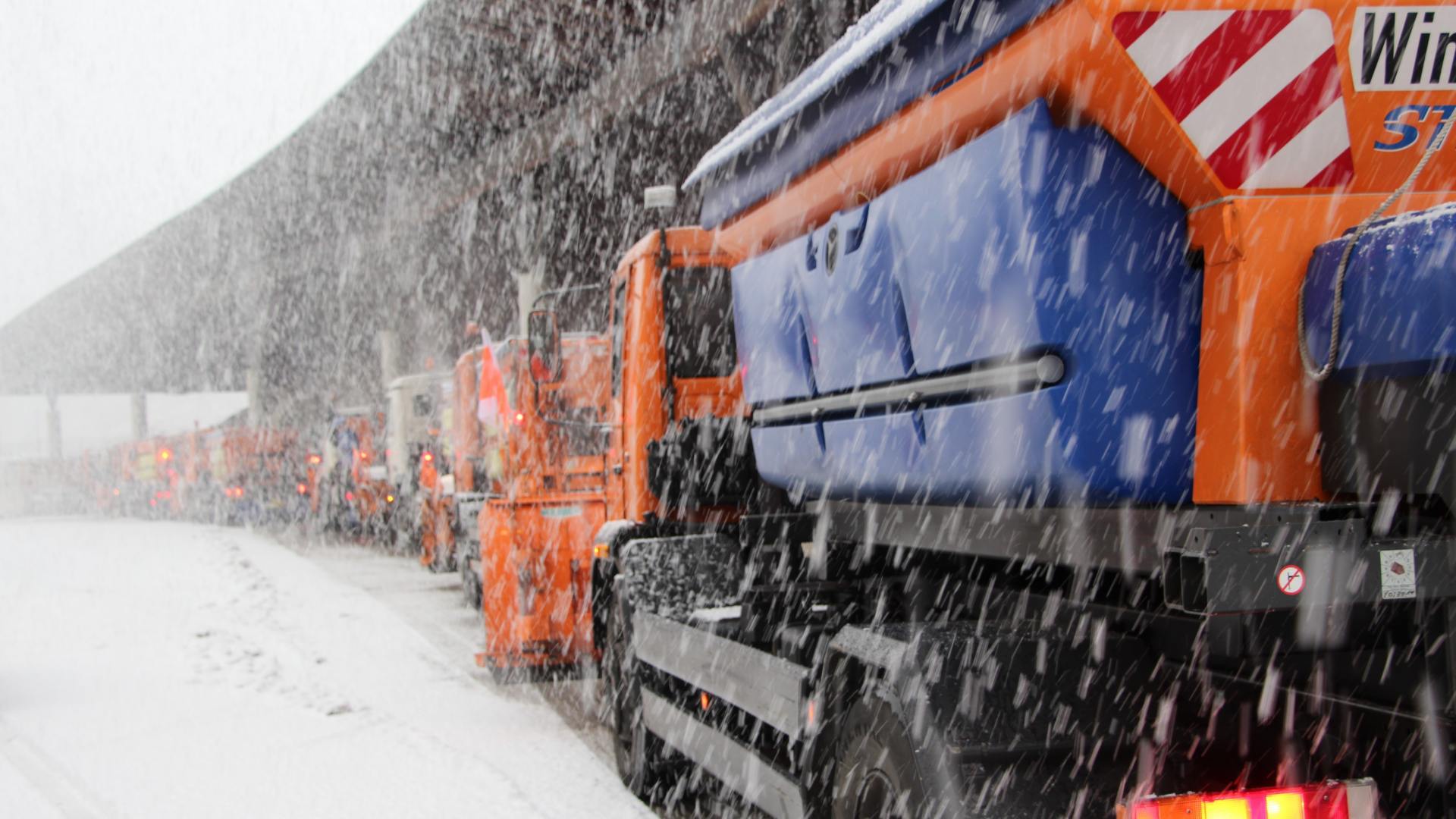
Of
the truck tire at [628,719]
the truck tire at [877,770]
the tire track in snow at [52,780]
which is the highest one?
the truck tire at [877,770]

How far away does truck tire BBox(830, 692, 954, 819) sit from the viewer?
303 cm

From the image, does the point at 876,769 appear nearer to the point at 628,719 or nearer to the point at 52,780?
the point at 628,719

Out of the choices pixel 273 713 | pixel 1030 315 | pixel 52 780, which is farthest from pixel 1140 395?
pixel 273 713

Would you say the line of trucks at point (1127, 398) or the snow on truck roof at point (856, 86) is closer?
the line of trucks at point (1127, 398)

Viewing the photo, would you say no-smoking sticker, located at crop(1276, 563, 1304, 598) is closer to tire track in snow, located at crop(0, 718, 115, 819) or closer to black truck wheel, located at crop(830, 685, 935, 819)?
black truck wheel, located at crop(830, 685, 935, 819)

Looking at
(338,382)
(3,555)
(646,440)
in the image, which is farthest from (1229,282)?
(338,382)

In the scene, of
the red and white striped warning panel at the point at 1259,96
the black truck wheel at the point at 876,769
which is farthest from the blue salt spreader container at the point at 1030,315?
the black truck wheel at the point at 876,769

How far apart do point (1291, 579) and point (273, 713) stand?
22.2 ft

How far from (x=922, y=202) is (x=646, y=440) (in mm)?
3303

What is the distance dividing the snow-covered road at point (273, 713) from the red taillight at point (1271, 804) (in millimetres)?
3466

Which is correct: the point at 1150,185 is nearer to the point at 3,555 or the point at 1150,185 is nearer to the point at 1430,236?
the point at 1430,236

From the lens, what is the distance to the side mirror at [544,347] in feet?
21.1

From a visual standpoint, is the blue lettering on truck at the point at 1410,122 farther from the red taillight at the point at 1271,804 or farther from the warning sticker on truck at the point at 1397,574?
the red taillight at the point at 1271,804

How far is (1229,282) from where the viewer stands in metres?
2.45
